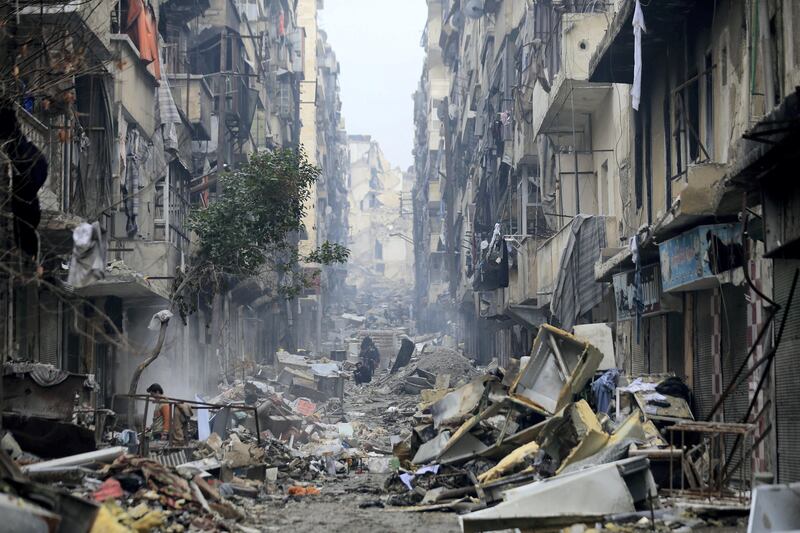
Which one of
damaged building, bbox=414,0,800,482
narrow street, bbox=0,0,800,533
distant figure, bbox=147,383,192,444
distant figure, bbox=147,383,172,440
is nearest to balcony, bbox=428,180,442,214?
narrow street, bbox=0,0,800,533

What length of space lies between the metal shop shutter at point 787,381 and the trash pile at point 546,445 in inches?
49.0

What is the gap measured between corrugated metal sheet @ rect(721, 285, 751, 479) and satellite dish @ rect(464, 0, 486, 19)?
97.1ft

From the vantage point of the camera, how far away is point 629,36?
16.5 metres

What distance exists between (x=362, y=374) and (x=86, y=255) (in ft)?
120

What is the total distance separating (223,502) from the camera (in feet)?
39.8

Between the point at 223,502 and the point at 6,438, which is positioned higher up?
the point at 6,438

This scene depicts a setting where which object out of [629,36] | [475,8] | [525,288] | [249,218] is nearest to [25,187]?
[629,36]

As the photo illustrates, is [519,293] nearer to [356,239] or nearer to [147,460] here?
[147,460]

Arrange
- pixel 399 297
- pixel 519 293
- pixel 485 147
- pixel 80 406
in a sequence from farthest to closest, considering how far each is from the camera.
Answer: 1. pixel 399 297
2. pixel 485 147
3. pixel 519 293
4. pixel 80 406

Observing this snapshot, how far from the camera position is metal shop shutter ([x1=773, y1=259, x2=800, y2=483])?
10781 millimetres

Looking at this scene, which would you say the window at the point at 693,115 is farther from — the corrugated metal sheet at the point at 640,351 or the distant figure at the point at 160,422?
the distant figure at the point at 160,422

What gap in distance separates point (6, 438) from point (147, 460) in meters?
1.63

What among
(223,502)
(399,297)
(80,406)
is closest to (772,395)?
(223,502)

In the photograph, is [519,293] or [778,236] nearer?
[778,236]
